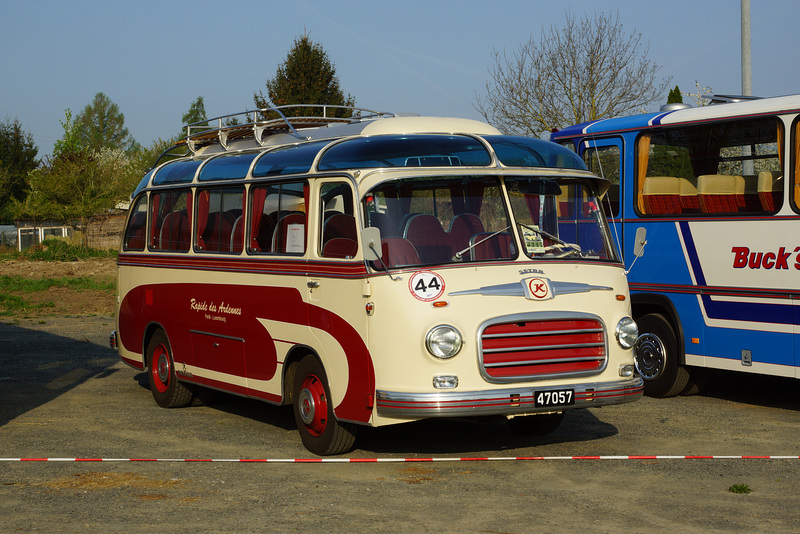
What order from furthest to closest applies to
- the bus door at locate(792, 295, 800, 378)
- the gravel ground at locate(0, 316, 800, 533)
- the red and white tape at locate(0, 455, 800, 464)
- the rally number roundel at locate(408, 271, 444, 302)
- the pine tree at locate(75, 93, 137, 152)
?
the pine tree at locate(75, 93, 137, 152) < the bus door at locate(792, 295, 800, 378) < the red and white tape at locate(0, 455, 800, 464) < the rally number roundel at locate(408, 271, 444, 302) < the gravel ground at locate(0, 316, 800, 533)

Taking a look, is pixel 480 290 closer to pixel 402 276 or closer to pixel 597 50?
pixel 402 276

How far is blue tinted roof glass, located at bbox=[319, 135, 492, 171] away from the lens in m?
8.38

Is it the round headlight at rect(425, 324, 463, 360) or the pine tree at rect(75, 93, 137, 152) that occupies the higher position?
the pine tree at rect(75, 93, 137, 152)

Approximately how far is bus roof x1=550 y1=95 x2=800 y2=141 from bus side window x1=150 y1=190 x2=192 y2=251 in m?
4.93

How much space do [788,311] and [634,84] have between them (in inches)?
822

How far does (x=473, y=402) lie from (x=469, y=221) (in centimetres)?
150

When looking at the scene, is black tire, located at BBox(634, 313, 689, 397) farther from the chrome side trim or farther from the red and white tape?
the chrome side trim

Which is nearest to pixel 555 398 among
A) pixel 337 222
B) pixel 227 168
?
pixel 337 222

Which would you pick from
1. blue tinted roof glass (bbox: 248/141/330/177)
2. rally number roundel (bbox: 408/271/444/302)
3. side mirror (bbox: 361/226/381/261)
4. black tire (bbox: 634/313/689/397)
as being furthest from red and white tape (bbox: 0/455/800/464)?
black tire (bbox: 634/313/689/397)

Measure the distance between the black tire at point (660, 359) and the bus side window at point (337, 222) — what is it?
483 cm

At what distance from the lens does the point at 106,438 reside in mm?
9742

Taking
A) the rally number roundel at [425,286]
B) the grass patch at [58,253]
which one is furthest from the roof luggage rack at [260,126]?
the grass patch at [58,253]

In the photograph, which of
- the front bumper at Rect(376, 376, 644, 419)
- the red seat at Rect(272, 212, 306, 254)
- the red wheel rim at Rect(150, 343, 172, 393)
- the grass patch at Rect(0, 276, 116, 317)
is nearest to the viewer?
the front bumper at Rect(376, 376, 644, 419)

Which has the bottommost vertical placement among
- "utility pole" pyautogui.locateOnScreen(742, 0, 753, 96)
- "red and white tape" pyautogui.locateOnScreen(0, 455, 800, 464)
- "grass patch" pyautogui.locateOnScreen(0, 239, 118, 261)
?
"red and white tape" pyautogui.locateOnScreen(0, 455, 800, 464)
